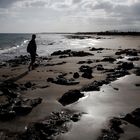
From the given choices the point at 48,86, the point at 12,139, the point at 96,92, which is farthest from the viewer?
the point at 48,86

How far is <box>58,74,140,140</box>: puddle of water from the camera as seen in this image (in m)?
5.80

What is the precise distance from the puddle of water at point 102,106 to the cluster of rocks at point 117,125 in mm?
152

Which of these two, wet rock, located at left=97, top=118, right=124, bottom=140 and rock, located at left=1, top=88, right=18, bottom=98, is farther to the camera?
rock, located at left=1, top=88, right=18, bottom=98

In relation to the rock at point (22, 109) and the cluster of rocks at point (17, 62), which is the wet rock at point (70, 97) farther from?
the cluster of rocks at point (17, 62)

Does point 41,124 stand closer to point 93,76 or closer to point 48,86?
point 48,86

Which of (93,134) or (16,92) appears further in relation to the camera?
(16,92)

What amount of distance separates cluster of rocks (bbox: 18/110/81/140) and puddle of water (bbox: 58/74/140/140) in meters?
0.20

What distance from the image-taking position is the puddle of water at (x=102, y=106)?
580 cm

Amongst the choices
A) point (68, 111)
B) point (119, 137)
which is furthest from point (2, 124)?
point (119, 137)

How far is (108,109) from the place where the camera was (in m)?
7.21

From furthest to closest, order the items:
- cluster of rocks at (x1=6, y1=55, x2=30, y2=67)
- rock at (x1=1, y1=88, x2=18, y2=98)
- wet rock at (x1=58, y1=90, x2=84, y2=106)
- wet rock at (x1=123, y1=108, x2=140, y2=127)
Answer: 1. cluster of rocks at (x1=6, y1=55, x2=30, y2=67)
2. rock at (x1=1, y1=88, x2=18, y2=98)
3. wet rock at (x1=58, y1=90, x2=84, y2=106)
4. wet rock at (x1=123, y1=108, x2=140, y2=127)

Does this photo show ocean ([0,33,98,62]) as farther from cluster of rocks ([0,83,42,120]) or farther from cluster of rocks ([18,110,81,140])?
cluster of rocks ([18,110,81,140])

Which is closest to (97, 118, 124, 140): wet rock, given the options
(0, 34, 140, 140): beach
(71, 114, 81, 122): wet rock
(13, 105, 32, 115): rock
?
(0, 34, 140, 140): beach

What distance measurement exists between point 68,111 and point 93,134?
5.17 ft
